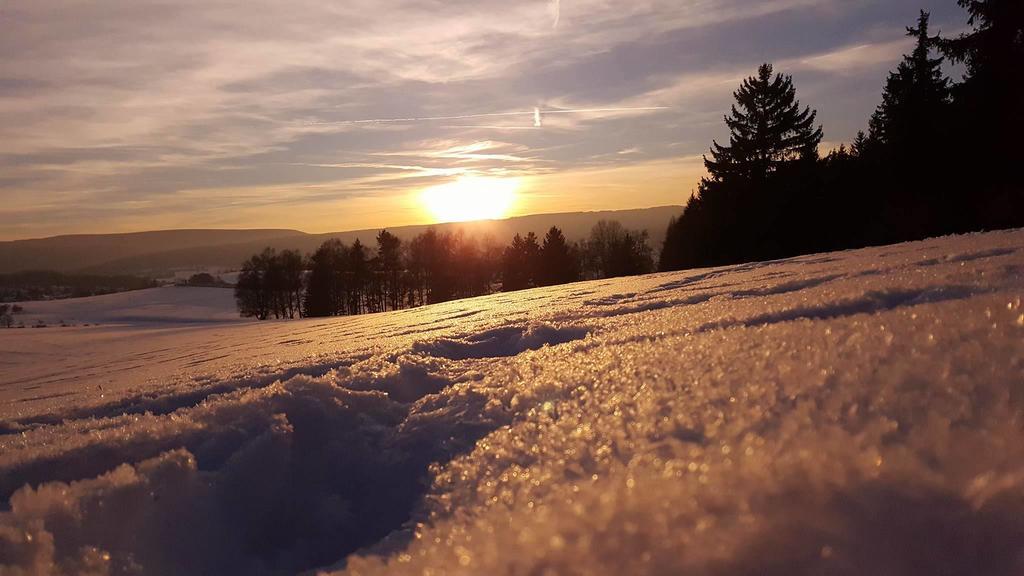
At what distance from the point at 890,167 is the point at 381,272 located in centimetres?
4313

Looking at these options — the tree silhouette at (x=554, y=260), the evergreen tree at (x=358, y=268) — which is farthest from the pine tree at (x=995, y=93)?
the evergreen tree at (x=358, y=268)

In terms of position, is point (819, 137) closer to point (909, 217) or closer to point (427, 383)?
point (909, 217)

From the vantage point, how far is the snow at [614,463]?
0.62 metres

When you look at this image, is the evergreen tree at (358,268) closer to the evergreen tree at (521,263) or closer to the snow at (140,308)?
the snow at (140,308)

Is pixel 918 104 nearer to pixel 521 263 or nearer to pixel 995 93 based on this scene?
pixel 995 93

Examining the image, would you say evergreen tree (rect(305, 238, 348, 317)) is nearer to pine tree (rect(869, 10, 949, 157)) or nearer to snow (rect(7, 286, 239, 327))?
snow (rect(7, 286, 239, 327))

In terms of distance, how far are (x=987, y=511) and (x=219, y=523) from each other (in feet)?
4.31

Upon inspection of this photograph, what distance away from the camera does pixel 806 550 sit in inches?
22.7

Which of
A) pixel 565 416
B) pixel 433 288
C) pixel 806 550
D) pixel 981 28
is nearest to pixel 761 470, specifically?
pixel 806 550

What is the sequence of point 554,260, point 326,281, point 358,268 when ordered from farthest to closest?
point 358,268 < point 326,281 < point 554,260

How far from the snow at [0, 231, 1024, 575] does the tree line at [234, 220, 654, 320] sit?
43619mm

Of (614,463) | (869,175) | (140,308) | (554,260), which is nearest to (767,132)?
(869,175)

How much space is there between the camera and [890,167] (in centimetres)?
2223

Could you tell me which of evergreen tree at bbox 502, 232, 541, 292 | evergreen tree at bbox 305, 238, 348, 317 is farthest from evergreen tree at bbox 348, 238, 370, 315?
evergreen tree at bbox 502, 232, 541, 292
